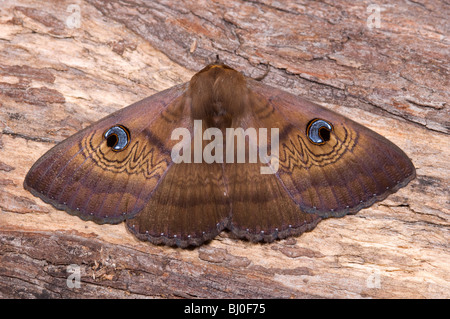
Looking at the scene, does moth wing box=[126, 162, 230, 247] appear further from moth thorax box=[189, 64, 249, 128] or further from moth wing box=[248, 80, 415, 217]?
moth wing box=[248, 80, 415, 217]

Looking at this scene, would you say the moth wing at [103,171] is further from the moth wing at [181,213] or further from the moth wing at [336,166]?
the moth wing at [336,166]

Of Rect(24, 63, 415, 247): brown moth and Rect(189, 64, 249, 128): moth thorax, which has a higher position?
Rect(189, 64, 249, 128): moth thorax

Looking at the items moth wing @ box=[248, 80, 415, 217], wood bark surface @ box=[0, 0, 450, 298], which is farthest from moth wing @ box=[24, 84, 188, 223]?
moth wing @ box=[248, 80, 415, 217]

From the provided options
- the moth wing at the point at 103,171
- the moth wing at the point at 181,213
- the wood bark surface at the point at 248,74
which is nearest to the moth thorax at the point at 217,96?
the moth wing at the point at 103,171

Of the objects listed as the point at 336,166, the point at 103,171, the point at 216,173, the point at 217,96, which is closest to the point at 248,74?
the point at 217,96

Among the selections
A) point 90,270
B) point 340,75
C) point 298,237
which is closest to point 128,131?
point 90,270

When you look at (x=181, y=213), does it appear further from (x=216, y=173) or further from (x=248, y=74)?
(x=248, y=74)

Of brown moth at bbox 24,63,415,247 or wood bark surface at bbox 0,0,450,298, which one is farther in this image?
wood bark surface at bbox 0,0,450,298

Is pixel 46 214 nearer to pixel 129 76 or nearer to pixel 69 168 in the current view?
pixel 69 168
